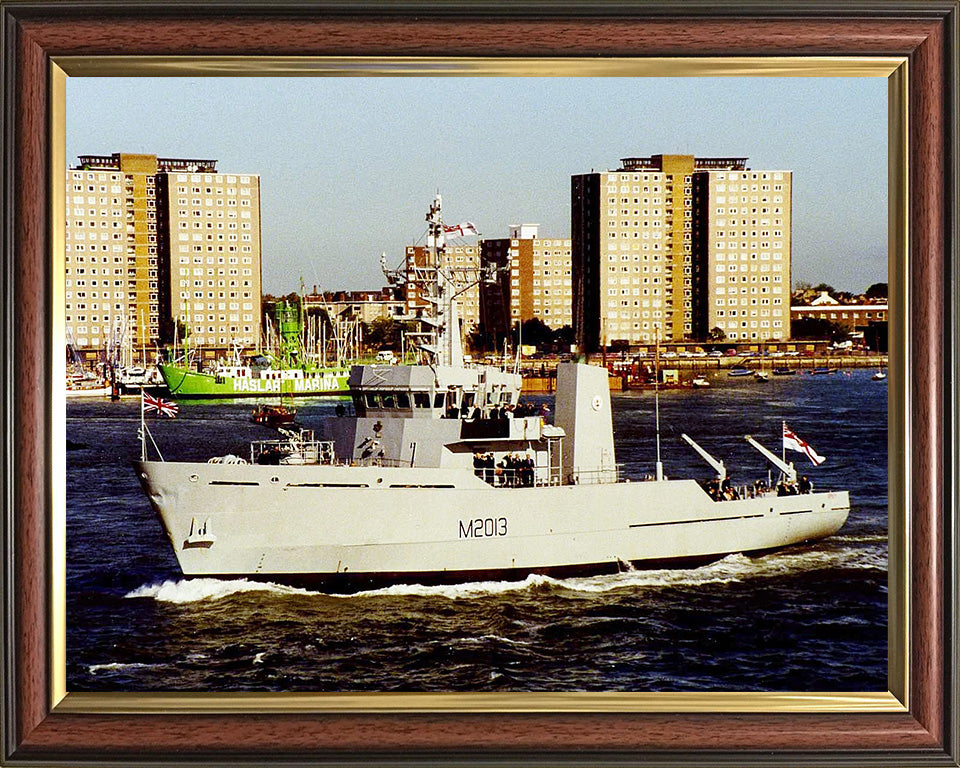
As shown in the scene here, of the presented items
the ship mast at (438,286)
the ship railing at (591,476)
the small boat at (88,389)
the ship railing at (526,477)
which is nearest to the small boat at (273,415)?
the ship mast at (438,286)

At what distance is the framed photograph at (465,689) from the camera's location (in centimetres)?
394

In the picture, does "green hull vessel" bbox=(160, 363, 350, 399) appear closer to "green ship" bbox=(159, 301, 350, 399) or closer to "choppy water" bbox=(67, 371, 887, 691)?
"green ship" bbox=(159, 301, 350, 399)

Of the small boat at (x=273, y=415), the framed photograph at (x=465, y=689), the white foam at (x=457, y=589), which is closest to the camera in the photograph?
the framed photograph at (x=465, y=689)

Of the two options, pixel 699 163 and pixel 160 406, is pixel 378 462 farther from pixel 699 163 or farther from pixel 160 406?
pixel 699 163

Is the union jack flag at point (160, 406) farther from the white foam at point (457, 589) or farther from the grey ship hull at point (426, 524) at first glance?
the white foam at point (457, 589)

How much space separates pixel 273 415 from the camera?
18.7 feet

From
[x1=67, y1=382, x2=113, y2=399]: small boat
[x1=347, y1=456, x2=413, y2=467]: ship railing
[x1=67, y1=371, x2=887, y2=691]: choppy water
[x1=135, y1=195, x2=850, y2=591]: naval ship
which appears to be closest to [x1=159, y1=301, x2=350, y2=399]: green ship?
[x1=67, y1=371, x2=887, y2=691]: choppy water

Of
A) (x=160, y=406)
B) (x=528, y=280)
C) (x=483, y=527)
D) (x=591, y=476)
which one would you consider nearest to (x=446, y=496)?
(x=483, y=527)

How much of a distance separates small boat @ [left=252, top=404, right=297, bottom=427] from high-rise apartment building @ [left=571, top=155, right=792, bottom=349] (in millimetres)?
1527

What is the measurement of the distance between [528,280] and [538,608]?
1.40 meters

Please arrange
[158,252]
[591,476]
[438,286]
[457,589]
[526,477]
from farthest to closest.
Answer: [526,477] < [591,476] < [438,286] < [457,589] < [158,252]

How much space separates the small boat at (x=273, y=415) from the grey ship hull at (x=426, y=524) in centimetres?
25

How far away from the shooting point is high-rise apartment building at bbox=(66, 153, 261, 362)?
14.0ft

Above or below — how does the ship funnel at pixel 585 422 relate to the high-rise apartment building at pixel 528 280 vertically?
below
